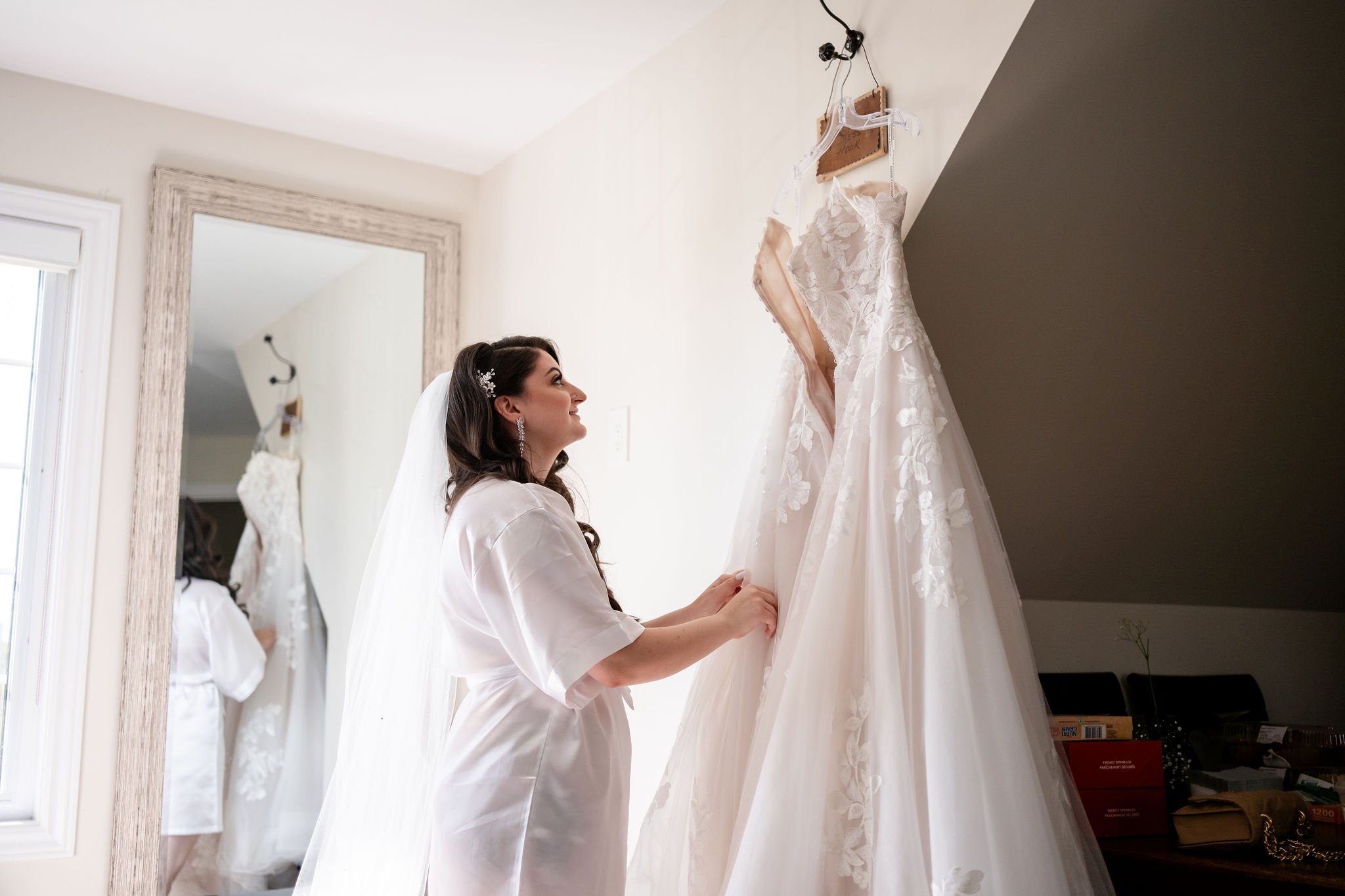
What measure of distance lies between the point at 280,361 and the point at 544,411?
1.45m

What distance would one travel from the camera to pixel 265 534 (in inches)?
113

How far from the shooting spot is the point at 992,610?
1448mm

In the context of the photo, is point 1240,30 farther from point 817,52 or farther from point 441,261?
point 441,261

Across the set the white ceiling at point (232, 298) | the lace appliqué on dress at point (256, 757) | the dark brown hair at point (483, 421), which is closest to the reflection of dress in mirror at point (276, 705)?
the lace appliqué on dress at point (256, 757)

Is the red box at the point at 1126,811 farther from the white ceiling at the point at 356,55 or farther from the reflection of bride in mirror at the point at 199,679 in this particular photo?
the reflection of bride in mirror at the point at 199,679

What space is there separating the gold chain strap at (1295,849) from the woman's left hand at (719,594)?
971 mm

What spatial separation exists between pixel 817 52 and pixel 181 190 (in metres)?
1.76

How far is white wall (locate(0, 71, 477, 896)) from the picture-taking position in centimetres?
Answer: 257

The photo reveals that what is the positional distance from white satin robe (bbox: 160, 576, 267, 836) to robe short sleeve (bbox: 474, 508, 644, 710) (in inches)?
59.6

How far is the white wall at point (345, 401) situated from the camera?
9.65 ft

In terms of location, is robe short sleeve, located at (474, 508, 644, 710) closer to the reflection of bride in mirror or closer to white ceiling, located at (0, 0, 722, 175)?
white ceiling, located at (0, 0, 722, 175)

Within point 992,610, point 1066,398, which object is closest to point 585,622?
point 992,610

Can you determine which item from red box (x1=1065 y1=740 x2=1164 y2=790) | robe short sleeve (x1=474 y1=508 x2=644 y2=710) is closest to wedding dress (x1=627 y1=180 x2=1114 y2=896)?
robe short sleeve (x1=474 y1=508 x2=644 y2=710)

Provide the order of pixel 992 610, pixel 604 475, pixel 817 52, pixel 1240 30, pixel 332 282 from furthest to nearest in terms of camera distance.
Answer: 1. pixel 332 282
2. pixel 604 475
3. pixel 817 52
4. pixel 1240 30
5. pixel 992 610
